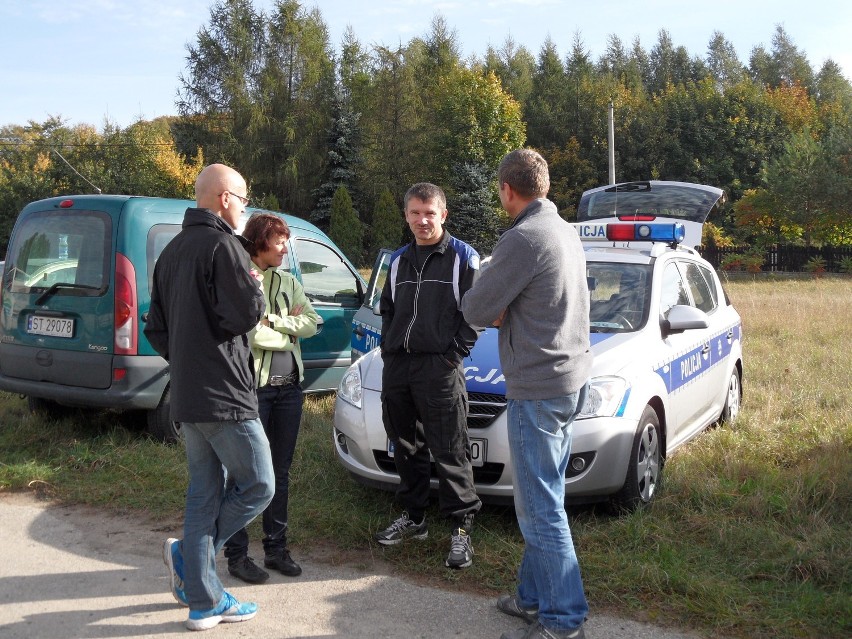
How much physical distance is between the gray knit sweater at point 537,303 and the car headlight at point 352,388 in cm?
183

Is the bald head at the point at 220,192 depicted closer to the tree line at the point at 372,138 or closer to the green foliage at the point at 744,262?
the green foliage at the point at 744,262

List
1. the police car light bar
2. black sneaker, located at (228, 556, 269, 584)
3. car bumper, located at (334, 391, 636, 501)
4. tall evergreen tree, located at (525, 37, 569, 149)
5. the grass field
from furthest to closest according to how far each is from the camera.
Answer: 1. tall evergreen tree, located at (525, 37, 569, 149)
2. the police car light bar
3. car bumper, located at (334, 391, 636, 501)
4. black sneaker, located at (228, 556, 269, 584)
5. the grass field

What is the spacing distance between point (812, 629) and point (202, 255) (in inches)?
114

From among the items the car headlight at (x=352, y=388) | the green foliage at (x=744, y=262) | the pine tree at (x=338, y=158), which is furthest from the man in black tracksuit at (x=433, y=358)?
the pine tree at (x=338, y=158)

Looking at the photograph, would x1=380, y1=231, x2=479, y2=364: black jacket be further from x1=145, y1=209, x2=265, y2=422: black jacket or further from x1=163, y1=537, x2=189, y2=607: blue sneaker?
x1=163, y1=537, x2=189, y2=607: blue sneaker

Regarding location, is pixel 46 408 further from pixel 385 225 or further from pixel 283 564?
pixel 385 225

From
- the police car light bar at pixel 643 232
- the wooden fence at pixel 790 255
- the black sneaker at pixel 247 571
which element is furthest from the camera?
the wooden fence at pixel 790 255

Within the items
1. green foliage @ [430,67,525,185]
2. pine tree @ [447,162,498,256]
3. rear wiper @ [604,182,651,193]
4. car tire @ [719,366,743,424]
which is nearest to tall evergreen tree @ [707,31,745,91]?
green foliage @ [430,67,525,185]

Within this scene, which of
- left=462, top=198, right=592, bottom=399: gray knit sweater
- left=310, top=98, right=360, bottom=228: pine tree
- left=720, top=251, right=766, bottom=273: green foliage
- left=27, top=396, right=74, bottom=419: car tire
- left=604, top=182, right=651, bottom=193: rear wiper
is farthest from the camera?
left=310, top=98, right=360, bottom=228: pine tree

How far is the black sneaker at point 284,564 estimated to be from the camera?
13.6ft

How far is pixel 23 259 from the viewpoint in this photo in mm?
6676

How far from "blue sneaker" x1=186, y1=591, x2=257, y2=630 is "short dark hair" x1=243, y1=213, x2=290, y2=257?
1594mm

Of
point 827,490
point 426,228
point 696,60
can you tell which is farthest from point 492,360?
point 696,60

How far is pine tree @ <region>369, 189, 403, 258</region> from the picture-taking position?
43.0 m
